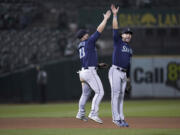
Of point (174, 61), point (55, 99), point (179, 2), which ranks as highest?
point (179, 2)

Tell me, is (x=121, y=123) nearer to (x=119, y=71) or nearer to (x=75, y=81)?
(x=119, y=71)

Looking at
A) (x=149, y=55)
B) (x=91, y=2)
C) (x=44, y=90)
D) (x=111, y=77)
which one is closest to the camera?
(x=111, y=77)

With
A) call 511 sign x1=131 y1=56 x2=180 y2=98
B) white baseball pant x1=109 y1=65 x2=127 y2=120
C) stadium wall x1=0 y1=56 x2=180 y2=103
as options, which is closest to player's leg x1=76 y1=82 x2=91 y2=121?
white baseball pant x1=109 y1=65 x2=127 y2=120

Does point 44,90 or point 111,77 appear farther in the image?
point 44,90

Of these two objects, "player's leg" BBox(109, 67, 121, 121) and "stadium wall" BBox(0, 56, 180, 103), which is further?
"stadium wall" BBox(0, 56, 180, 103)

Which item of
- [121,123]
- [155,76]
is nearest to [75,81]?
[155,76]

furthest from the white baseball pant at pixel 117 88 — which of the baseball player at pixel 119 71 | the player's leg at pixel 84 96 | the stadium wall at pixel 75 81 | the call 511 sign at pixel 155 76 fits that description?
the call 511 sign at pixel 155 76

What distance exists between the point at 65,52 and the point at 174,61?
→ 495cm

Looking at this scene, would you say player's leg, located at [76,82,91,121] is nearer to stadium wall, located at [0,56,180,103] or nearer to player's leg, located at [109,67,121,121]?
player's leg, located at [109,67,121,121]

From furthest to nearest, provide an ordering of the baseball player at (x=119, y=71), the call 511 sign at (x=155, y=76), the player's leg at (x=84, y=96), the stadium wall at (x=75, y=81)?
the call 511 sign at (x=155, y=76), the stadium wall at (x=75, y=81), the player's leg at (x=84, y=96), the baseball player at (x=119, y=71)

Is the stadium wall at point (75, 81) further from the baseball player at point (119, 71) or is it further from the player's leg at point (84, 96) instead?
the baseball player at point (119, 71)

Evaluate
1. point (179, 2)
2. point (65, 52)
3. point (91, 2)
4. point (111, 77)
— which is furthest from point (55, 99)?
point (111, 77)

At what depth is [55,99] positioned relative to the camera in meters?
23.2

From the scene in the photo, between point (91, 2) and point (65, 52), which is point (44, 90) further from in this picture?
point (91, 2)
